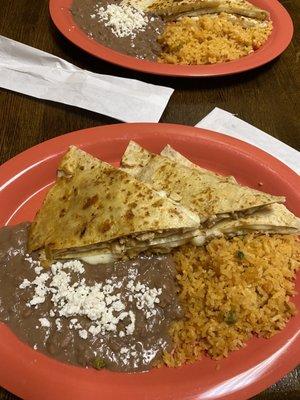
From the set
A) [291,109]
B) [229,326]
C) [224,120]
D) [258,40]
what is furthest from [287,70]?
[229,326]

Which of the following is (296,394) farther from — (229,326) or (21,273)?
(21,273)

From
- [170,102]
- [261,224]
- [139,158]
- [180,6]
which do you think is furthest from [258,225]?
[180,6]

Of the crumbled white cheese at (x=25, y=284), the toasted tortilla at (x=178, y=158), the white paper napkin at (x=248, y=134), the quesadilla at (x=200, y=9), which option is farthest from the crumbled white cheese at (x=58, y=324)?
the quesadilla at (x=200, y=9)

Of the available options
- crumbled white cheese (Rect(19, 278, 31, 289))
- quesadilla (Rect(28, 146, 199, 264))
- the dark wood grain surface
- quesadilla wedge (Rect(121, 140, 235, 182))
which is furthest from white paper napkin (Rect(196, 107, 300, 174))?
crumbled white cheese (Rect(19, 278, 31, 289))

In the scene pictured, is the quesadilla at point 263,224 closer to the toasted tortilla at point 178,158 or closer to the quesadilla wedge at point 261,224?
the quesadilla wedge at point 261,224

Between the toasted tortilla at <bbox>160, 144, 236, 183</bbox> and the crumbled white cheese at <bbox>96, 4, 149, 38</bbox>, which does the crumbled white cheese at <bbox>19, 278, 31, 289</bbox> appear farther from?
the crumbled white cheese at <bbox>96, 4, 149, 38</bbox>

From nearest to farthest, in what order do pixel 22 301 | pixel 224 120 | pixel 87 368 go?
pixel 87 368
pixel 22 301
pixel 224 120
